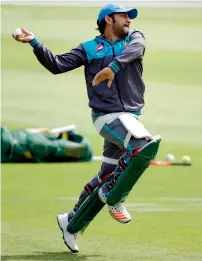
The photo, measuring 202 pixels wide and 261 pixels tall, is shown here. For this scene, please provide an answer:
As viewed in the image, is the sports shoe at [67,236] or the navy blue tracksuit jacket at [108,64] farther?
the sports shoe at [67,236]

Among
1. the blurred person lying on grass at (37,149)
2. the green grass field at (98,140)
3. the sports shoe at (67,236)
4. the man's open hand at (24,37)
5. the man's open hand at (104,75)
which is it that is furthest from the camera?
the blurred person lying on grass at (37,149)

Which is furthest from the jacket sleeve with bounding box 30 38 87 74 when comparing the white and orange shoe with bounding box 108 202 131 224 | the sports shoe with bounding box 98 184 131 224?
the white and orange shoe with bounding box 108 202 131 224

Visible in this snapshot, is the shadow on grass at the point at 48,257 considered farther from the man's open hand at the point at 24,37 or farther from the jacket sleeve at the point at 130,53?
the man's open hand at the point at 24,37

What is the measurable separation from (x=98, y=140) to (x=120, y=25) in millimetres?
8127

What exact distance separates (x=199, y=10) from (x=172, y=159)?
720 inches

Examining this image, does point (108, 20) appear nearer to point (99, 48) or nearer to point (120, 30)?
point (120, 30)

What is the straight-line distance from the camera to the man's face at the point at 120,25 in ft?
24.8

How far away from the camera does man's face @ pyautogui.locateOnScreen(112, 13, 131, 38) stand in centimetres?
756

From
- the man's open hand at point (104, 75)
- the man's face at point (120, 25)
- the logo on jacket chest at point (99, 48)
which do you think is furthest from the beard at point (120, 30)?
the man's open hand at point (104, 75)

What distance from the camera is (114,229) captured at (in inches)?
341

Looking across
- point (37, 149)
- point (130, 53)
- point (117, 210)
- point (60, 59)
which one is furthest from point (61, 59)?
point (37, 149)

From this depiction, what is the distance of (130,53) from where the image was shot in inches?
286

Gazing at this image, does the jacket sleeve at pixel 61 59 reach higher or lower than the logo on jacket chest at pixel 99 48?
lower

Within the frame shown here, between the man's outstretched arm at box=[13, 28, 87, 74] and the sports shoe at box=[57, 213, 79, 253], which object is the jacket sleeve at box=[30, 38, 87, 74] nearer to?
the man's outstretched arm at box=[13, 28, 87, 74]
